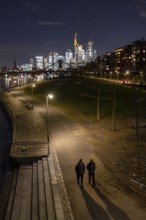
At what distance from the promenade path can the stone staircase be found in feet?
2.34

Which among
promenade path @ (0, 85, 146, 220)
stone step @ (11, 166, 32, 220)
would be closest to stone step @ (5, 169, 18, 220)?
stone step @ (11, 166, 32, 220)

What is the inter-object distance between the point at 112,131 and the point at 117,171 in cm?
1458

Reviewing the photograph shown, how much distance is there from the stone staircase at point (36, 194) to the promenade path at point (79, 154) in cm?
71

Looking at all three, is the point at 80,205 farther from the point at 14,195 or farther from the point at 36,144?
the point at 36,144

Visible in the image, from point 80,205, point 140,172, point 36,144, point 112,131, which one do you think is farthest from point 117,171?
point 112,131

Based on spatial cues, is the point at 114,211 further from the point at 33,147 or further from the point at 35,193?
the point at 33,147

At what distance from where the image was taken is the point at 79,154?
29.7 m

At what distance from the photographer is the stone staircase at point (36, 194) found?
59.5 feet

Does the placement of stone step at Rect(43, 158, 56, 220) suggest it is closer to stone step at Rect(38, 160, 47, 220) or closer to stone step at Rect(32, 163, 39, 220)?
stone step at Rect(38, 160, 47, 220)

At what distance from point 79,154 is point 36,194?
360 inches

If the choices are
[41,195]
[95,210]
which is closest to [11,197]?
[41,195]

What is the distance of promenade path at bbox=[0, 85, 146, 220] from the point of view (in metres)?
18.8

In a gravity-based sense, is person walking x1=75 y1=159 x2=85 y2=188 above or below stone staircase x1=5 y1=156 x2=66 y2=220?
above

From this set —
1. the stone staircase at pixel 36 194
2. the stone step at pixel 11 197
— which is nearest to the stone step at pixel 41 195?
the stone staircase at pixel 36 194
